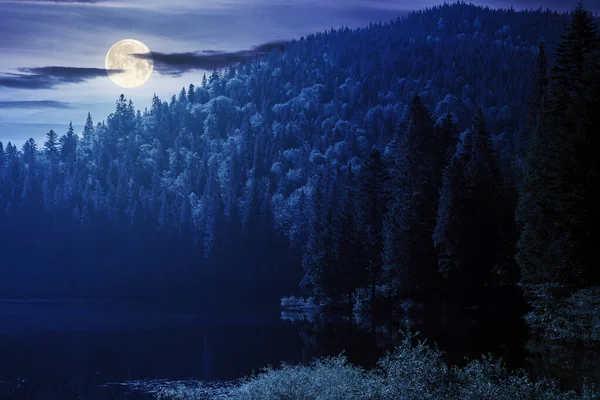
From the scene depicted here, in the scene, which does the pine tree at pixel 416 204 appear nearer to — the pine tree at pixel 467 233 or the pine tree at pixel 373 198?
the pine tree at pixel 467 233

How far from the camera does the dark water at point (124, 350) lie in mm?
42219

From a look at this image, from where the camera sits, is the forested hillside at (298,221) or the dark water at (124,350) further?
the forested hillside at (298,221)

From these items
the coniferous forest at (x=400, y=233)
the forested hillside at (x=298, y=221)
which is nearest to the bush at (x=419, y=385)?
the coniferous forest at (x=400, y=233)

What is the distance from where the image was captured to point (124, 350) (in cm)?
5369

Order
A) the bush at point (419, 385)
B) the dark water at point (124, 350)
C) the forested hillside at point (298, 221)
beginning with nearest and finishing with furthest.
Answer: the bush at point (419, 385) < the dark water at point (124, 350) < the forested hillside at point (298, 221)

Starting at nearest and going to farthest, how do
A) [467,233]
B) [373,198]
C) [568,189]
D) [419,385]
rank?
[419,385] < [568,189] < [467,233] < [373,198]

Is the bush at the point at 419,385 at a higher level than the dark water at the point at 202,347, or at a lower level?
higher

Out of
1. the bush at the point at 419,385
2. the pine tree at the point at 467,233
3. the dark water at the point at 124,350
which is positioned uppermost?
the pine tree at the point at 467,233

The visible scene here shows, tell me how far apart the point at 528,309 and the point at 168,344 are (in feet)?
94.2

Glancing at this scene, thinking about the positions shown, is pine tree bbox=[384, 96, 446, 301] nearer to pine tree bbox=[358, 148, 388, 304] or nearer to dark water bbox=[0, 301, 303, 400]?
pine tree bbox=[358, 148, 388, 304]

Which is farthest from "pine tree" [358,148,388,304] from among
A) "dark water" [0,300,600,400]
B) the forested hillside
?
"dark water" [0,300,600,400]

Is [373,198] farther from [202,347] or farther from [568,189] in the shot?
[568,189]

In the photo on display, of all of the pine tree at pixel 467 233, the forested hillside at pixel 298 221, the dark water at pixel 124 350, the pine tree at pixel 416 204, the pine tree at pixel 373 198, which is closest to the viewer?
the dark water at pixel 124 350

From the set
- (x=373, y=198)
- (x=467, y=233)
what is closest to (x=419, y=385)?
(x=467, y=233)
